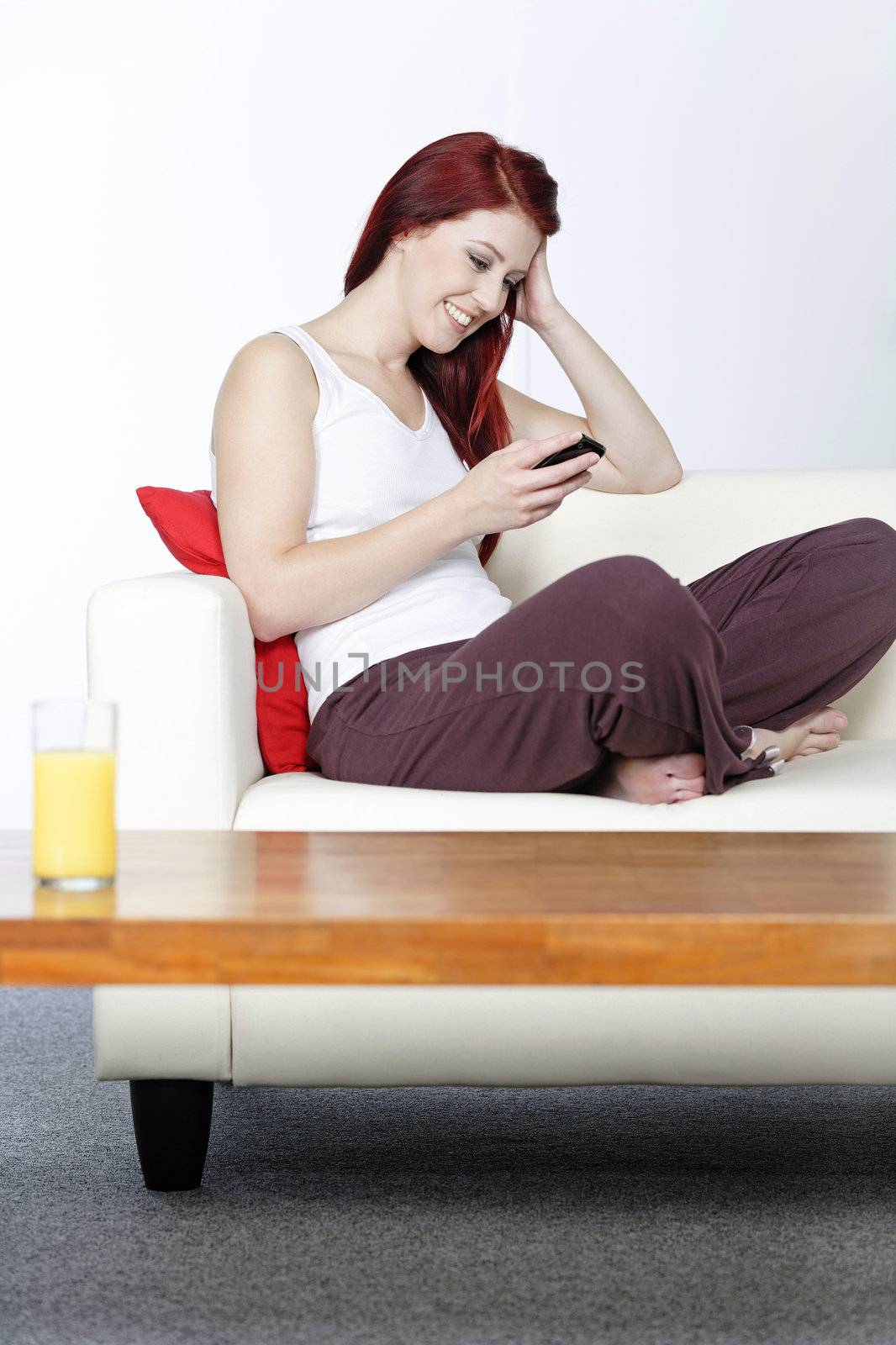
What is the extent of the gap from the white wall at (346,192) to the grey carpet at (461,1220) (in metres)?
1.87

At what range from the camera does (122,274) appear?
3410 mm

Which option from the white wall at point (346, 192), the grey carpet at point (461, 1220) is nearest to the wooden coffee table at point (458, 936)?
the grey carpet at point (461, 1220)

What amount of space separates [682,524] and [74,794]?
137cm

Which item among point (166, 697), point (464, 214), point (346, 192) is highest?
point (346, 192)

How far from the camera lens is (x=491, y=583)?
1938 millimetres

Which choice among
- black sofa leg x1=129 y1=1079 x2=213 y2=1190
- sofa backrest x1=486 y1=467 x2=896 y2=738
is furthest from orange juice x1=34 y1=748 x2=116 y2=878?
sofa backrest x1=486 y1=467 x2=896 y2=738

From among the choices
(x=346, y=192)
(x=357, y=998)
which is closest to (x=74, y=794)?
(x=357, y=998)

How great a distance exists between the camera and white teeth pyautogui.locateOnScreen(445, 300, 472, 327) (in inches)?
75.9

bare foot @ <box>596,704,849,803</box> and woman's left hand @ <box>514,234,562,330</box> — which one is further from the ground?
woman's left hand @ <box>514,234,562,330</box>

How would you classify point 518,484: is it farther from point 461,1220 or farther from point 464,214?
point 461,1220

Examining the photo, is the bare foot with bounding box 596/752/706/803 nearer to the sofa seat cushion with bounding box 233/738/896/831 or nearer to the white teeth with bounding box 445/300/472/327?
the sofa seat cushion with bounding box 233/738/896/831

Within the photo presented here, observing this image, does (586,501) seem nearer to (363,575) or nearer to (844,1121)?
(363,575)

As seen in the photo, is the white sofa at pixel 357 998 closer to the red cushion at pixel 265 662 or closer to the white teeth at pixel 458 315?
the red cushion at pixel 265 662

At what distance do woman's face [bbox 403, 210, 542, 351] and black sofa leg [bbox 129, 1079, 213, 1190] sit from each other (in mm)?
1010
